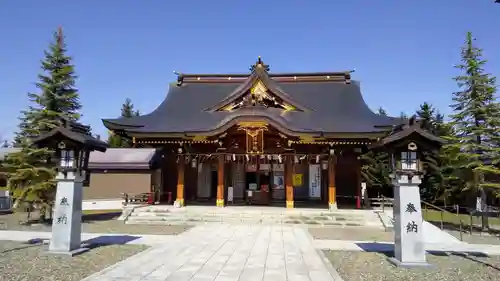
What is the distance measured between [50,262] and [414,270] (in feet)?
27.5

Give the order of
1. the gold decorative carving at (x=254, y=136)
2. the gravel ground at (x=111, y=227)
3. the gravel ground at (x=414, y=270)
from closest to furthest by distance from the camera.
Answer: the gravel ground at (x=414, y=270) → the gravel ground at (x=111, y=227) → the gold decorative carving at (x=254, y=136)

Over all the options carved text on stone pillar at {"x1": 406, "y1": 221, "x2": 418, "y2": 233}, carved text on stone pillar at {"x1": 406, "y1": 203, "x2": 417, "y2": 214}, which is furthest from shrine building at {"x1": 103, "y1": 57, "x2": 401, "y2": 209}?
carved text on stone pillar at {"x1": 406, "y1": 221, "x2": 418, "y2": 233}

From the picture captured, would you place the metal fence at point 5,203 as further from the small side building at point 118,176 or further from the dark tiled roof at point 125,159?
the dark tiled roof at point 125,159

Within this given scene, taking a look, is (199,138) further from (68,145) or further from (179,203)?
(68,145)

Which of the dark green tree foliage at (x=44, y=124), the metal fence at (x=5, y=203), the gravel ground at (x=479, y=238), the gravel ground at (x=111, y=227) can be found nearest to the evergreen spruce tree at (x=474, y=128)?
the gravel ground at (x=479, y=238)

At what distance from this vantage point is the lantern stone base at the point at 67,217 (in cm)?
942

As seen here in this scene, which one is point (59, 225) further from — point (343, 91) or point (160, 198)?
point (343, 91)

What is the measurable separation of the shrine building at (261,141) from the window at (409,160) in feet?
27.5

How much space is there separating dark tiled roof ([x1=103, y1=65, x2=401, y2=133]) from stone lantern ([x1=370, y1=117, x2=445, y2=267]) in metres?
8.35

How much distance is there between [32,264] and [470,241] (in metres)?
13.4

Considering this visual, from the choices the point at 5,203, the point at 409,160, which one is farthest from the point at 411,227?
the point at 5,203

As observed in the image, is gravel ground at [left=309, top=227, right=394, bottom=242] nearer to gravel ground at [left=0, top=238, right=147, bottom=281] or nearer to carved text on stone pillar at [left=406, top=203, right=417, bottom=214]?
carved text on stone pillar at [left=406, top=203, right=417, bottom=214]

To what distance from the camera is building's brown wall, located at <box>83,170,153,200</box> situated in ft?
90.5

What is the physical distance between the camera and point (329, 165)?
59.9ft
